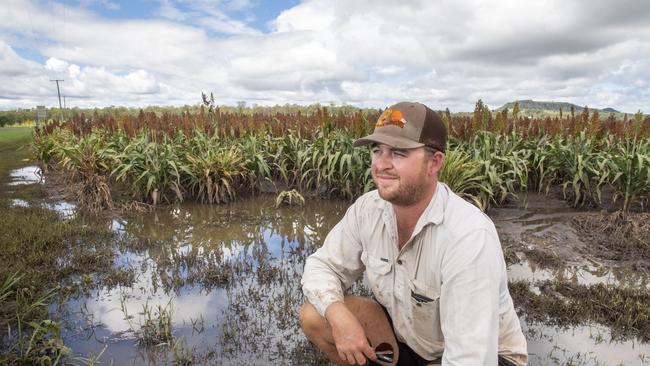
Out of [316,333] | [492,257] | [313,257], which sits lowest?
[316,333]

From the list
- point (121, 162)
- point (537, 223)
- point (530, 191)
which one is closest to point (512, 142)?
point (530, 191)

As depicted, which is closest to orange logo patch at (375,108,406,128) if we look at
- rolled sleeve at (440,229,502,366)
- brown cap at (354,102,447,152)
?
brown cap at (354,102,447,152)

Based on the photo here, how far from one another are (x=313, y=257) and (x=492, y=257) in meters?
1.22

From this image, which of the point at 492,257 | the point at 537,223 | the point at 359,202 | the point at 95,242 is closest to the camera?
the point at 492,257

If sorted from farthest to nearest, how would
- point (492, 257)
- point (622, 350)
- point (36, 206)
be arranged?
point (36, 206) < point (622, 350) < point (492, 257)

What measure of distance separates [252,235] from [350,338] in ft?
13.2

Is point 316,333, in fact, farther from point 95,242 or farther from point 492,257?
point 95,242

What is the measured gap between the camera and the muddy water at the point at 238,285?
3.11 meters

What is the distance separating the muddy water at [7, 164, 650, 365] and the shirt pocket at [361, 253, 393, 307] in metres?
0.93

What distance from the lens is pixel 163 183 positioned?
7715 mm

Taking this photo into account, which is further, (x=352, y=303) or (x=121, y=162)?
(x=121, y=162)

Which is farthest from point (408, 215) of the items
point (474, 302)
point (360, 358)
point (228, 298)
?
point (228, 298)

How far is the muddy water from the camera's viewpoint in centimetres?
311

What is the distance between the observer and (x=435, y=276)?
200 cm
